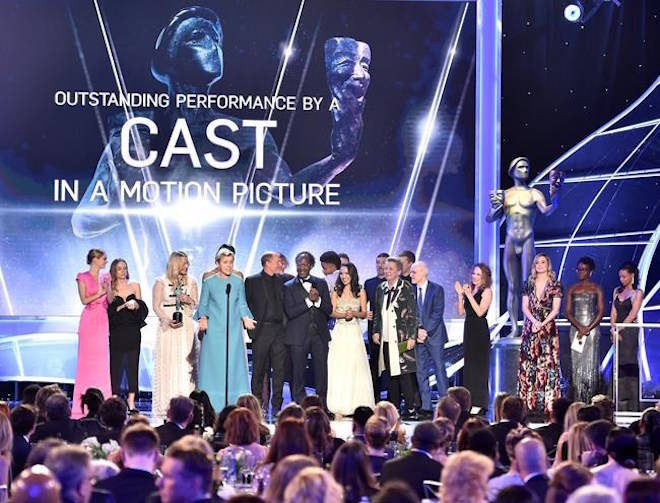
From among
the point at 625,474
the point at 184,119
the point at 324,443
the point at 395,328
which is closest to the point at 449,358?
the point at 395,328

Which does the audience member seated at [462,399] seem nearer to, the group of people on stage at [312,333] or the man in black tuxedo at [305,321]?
the group of people on stage at [312,333]

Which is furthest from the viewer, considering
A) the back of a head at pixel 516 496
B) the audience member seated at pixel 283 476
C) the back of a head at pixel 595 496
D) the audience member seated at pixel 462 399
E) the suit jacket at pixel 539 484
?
the audience member seated at pixel 462 399

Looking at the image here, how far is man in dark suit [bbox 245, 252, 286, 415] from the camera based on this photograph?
440 inches

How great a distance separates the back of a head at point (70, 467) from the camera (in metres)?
4.45

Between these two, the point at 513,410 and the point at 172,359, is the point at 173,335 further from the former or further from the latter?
the point at 513,410

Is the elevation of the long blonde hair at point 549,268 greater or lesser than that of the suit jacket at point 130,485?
greater

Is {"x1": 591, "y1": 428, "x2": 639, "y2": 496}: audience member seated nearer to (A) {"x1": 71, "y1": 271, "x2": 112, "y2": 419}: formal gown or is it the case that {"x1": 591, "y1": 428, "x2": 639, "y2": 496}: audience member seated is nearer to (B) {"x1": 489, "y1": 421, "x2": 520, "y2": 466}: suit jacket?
(B) {"x1": 489, "y1": 421, "x2": 520, "y2": 466}: suit jacket

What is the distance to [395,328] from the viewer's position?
11305 mm

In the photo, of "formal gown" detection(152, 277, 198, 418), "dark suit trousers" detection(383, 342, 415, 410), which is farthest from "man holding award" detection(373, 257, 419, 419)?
"formal gown" detection(152, 277, 198, 418)

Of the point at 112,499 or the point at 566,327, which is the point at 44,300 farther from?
the point at 112,499

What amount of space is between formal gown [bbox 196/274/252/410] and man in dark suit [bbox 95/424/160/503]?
571 cm

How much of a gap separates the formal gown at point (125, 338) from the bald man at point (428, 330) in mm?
2368

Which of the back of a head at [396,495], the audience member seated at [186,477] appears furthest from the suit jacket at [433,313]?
the back of a head at [396,495]

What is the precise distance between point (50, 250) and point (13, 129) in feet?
4.17
